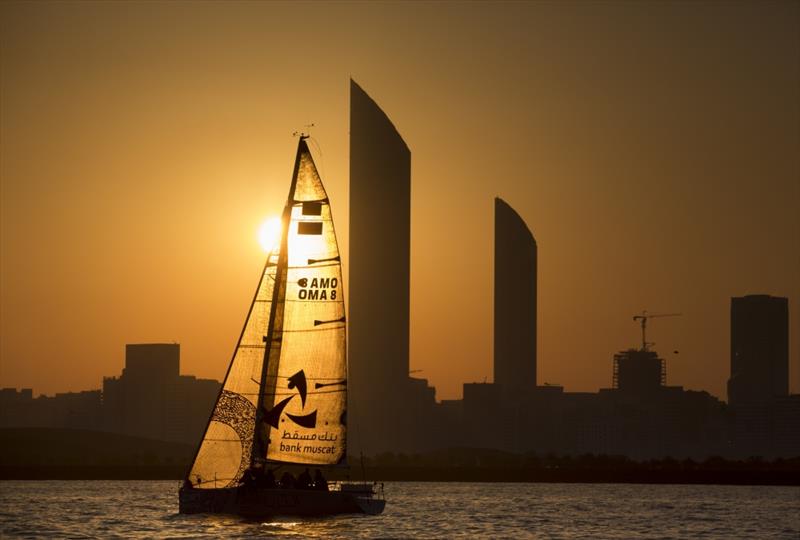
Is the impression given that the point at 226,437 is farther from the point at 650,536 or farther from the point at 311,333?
the point at 650,536

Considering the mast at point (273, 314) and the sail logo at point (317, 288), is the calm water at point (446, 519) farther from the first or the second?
the sail logo at point (317, 288)

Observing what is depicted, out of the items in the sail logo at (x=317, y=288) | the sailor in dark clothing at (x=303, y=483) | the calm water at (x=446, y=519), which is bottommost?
the calm water at (x=446, y=519)

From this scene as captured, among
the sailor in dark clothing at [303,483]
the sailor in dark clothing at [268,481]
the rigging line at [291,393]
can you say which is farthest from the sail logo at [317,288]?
the sailor in dark clothing at [268,481]

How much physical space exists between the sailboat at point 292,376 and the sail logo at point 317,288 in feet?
0.15

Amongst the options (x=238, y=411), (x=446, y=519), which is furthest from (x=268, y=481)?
(x=446, y=519)

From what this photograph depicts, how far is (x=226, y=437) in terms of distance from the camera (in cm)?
6969

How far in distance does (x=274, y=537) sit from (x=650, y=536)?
68.5ft

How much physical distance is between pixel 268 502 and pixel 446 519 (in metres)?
20.1

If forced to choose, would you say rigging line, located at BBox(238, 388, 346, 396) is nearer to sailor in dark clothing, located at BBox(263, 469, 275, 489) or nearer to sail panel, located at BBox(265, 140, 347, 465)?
sail panel, located at BBox(265, 140, 347, 465)

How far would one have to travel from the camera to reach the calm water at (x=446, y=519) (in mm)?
67625

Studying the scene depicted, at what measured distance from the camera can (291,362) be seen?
70062 millimetres

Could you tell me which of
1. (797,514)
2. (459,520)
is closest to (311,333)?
(459,520)

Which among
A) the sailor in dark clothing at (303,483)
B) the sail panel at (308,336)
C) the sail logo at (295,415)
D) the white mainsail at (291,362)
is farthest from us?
the sail panel at (308,336)

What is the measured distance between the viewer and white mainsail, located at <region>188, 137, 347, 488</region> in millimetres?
69625
